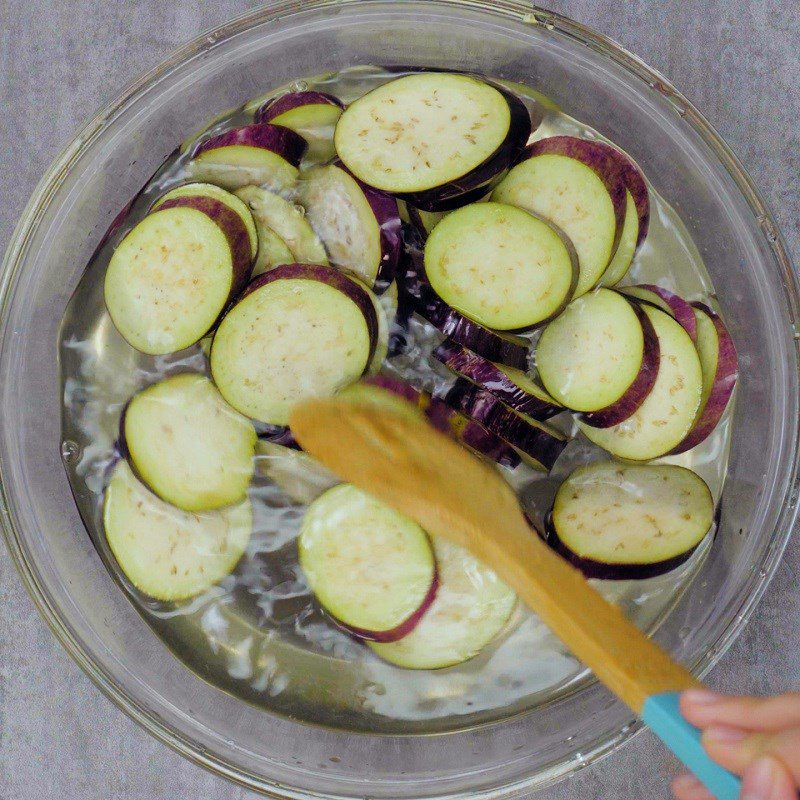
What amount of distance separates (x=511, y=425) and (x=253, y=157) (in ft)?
1.80

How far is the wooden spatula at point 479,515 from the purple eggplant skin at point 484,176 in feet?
1.03

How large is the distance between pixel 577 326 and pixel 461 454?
254 millimetres

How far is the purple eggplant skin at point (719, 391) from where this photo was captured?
1.18m

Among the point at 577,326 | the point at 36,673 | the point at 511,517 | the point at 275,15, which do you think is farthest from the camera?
the point at 36,673

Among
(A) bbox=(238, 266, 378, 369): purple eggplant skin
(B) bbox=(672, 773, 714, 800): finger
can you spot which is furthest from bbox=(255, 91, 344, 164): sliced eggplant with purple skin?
(B) bbox=(672, 773, 714, 800): finger

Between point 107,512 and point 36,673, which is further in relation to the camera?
point 36,673

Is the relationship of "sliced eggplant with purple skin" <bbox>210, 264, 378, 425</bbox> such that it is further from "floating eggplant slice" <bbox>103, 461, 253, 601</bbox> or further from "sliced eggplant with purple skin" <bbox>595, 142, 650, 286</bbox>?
"sliced eggplant with purple skin" <bbox>595, 142, 650, 286</bbox>

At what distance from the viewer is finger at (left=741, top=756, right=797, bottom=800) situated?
2.16 feet

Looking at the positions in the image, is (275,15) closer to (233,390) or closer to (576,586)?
(233,390)

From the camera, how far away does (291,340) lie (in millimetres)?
1104

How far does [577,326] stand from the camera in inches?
44.1

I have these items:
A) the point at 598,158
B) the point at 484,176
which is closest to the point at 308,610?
the point at 484,176

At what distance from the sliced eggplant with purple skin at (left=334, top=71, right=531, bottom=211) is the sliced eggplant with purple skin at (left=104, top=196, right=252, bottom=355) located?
213mm

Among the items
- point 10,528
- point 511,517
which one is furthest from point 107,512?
point 511,517
